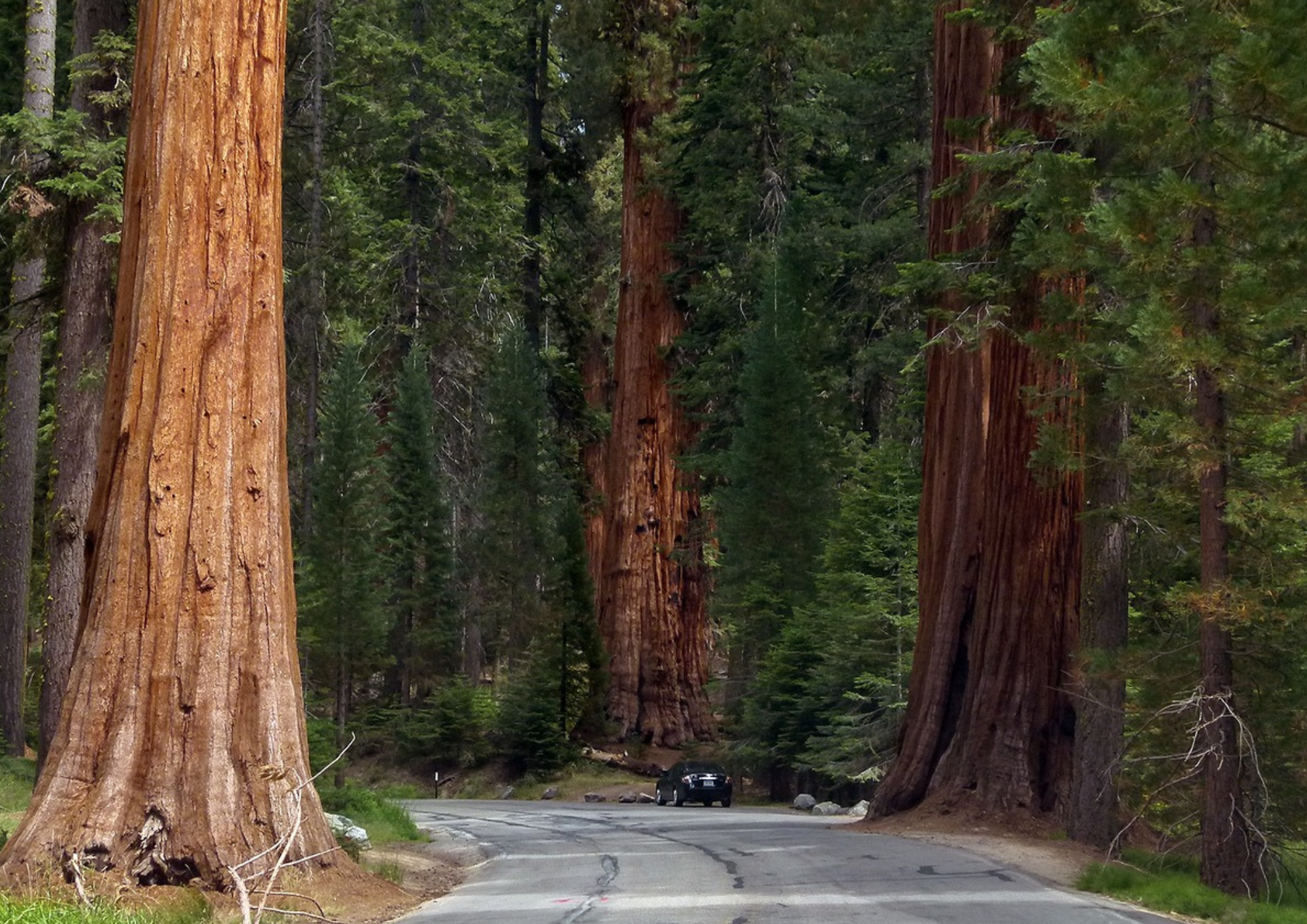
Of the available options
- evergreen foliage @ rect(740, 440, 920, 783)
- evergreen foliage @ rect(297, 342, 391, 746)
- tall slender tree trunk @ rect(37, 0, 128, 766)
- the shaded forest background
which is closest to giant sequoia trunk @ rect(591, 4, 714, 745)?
the shaded forest background

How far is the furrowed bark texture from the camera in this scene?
11555mm

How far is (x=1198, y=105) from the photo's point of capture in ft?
45.5

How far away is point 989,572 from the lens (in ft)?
63.8

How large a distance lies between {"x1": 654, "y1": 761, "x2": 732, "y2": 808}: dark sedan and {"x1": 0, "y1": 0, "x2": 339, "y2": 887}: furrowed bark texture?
68.3 feet

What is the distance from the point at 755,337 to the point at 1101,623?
19859 millimetres

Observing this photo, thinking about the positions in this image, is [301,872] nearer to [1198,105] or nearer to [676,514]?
[1198,105]

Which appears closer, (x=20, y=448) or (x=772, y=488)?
(x=20, y=448)

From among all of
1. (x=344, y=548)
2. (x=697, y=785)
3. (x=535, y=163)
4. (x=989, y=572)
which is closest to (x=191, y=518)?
(x=989, y=572)

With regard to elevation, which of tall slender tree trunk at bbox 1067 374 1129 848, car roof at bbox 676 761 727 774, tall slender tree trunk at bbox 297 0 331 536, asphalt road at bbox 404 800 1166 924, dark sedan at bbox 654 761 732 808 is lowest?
dark sedan at bbox 654 761 732 808

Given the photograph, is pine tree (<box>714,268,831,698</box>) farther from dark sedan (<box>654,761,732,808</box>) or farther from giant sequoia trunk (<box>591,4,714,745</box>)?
dark sedan (<box>654,761,732,808</box>)

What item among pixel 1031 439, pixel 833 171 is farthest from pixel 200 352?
pixel 833 171

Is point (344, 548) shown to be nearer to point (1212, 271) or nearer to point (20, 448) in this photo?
point (20, 448)

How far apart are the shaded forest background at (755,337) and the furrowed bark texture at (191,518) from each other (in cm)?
566

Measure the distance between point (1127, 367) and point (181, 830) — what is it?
8.94 meters
